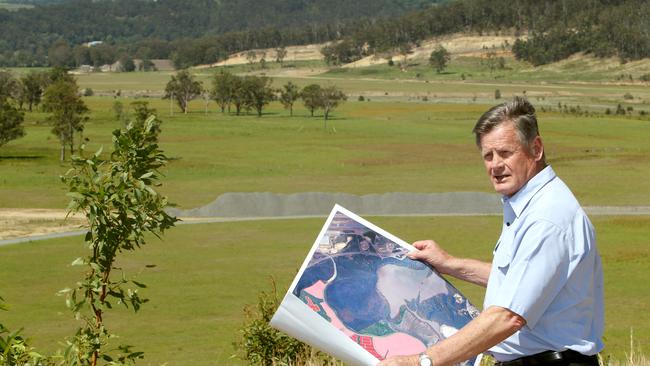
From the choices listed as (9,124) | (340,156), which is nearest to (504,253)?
(340,156)

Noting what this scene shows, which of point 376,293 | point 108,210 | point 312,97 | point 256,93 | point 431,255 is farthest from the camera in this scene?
point 256,93

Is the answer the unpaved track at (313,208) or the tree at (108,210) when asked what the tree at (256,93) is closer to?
the unpaved track at (313,208)

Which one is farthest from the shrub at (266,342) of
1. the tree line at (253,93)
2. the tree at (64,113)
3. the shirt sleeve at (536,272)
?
the tree line at (253,93)

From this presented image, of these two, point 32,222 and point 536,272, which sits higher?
point 536,272

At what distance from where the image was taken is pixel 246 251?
4150cm

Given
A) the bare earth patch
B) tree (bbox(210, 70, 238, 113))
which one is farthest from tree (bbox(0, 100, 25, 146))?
tree (bbox(210, 70, 238, 113))

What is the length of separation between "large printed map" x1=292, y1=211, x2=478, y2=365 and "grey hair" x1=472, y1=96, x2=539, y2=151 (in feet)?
3.54

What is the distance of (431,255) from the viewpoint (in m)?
6.70

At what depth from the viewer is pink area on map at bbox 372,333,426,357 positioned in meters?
6.15

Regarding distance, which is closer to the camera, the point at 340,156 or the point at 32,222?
the point at 32,222

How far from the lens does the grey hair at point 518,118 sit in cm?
588

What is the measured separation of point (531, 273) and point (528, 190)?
587mm

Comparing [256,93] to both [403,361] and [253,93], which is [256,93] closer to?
[253,93]

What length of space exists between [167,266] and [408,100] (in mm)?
138490
